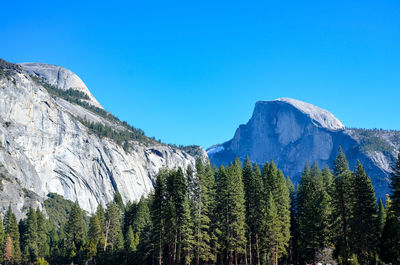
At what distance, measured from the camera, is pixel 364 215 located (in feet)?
151

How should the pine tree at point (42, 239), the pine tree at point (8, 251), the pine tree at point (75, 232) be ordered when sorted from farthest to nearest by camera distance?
the pine tree at point (42, 239) < the pine tree at point (75, 232) < the pine tree at point (8, 251)

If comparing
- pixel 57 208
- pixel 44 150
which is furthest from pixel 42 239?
pixel 44 150

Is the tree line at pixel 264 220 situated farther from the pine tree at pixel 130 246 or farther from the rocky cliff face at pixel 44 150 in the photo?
the rocky cliff face at pixel 44 150

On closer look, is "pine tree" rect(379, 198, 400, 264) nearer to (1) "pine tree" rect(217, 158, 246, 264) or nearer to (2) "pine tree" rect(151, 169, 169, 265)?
Result: (1) "pine tree" rect(217, 158, 246, 264)

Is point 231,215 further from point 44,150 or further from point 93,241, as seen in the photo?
point 44,150

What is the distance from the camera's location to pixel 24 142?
164 metres

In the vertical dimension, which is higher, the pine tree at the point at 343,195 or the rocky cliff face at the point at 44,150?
the rocky cliff face at the point at 44,150

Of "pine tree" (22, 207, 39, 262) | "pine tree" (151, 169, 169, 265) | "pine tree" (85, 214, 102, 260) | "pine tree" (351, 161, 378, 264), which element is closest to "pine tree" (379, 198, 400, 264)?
"pine tree" (351, 161, 378, 264)

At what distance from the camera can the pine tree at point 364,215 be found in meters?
45.8

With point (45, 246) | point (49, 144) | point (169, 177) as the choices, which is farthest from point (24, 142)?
point (169, 177)

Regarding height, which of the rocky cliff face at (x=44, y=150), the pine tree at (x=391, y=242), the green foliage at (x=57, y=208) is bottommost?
the pine tree at (x=391, y=242)

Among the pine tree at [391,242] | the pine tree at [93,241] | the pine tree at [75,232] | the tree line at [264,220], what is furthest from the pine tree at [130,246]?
the pine tree at [391,242]

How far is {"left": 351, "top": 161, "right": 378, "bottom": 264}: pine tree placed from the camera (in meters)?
45.8

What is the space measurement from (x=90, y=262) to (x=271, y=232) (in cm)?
4265
